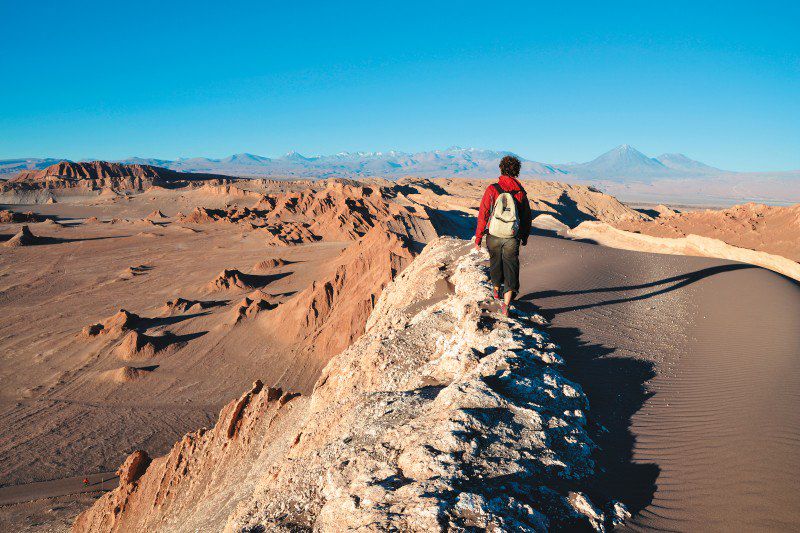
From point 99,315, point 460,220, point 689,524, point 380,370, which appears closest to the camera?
point 689,524

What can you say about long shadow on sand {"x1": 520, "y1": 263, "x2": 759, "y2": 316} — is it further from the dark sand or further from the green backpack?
the green backpack

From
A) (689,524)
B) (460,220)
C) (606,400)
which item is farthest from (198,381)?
(460,220)

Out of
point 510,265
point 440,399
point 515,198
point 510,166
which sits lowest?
point 440,399

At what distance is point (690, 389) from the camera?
4137 millimetres

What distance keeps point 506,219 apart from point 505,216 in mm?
35

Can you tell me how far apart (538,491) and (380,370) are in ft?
9.28

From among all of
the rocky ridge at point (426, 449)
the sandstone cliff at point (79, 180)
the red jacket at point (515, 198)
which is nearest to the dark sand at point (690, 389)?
the rocky ridge at point (426, 449)

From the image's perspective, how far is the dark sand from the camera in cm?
258

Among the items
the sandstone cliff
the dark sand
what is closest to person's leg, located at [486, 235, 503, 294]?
the dark sand

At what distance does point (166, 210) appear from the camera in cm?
5962

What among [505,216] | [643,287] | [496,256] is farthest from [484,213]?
[643,287]

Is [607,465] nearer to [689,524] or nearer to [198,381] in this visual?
[689,524]

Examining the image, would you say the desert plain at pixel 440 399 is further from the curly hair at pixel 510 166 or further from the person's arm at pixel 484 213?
the curly hair at pixel 510 166

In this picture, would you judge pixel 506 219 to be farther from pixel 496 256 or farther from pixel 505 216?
pixel 496 256
